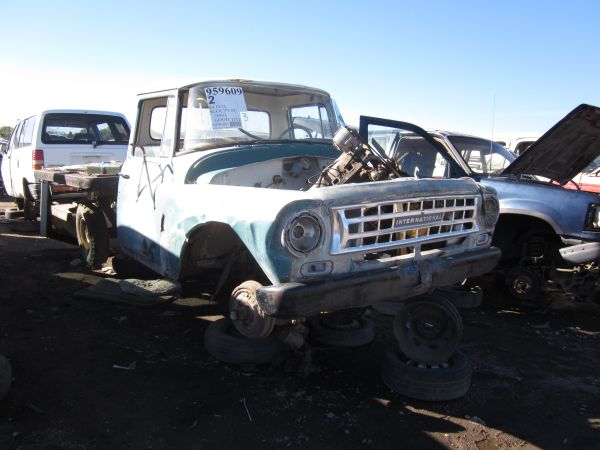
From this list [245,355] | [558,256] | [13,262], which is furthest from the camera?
[13,262]

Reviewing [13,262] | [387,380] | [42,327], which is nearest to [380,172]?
[387,380]

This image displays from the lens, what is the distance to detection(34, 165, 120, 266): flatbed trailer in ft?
18.2

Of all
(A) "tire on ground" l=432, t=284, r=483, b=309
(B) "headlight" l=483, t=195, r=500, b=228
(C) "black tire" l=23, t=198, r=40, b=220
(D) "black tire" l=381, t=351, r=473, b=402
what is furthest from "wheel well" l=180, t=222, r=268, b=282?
(C) "black tire" l=23, t=198, r=40, b=220

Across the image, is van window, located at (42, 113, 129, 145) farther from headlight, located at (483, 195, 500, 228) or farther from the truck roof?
headlight, located at (483, 195, 500, 228)

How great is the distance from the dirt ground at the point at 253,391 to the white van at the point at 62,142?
423cm

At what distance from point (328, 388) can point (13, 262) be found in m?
5.23

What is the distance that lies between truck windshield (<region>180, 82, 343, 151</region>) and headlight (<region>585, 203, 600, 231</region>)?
255cm

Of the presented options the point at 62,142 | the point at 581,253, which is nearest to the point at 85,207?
the point at 62,142

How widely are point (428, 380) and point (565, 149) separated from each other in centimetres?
351

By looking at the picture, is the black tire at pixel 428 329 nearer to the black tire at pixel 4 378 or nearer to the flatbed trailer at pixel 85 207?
the black tire at pixel 4 378

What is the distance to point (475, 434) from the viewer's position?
2.94 metres

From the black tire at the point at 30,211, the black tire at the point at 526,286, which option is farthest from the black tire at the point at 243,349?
the black tire at the point at 30,211

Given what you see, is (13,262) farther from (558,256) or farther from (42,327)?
(558,256)

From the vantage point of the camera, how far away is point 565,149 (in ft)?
17.9
